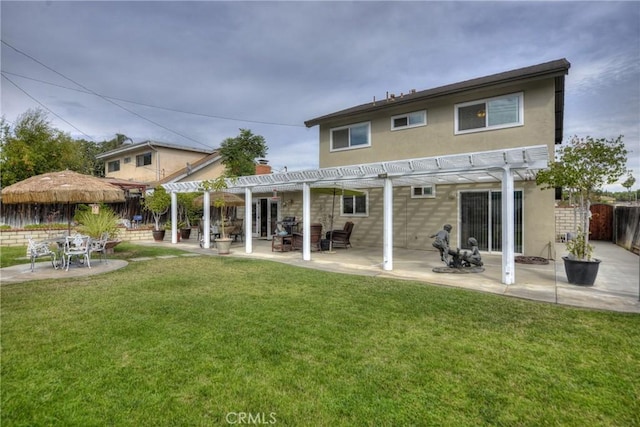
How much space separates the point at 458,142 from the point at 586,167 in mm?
5789

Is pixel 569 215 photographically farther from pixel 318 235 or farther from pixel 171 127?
pixel 171 127

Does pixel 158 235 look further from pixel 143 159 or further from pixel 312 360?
pixel 312 360

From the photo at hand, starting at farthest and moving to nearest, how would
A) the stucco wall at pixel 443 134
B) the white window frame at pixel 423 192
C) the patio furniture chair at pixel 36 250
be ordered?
the white window frame at pixel 423 192 → the stucco wall at pixel 443 134 → the patio furniture chair at pixel 36 250

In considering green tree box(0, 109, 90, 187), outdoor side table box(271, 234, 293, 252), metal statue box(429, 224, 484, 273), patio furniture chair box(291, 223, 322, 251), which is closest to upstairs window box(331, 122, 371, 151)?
patio furniture chair box(291, 223, 322, 251)

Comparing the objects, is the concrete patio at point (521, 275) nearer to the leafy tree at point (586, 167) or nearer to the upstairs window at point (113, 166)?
the leafy tree at point (586, 167)

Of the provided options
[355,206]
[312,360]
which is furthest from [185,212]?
[312,360]

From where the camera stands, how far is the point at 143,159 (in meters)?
28.3

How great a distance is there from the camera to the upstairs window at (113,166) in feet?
101

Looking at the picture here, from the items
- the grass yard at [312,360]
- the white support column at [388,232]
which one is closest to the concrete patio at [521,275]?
the white support column at [388,232]

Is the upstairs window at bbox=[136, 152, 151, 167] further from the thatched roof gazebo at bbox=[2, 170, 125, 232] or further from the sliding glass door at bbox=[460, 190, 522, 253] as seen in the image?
the sliding glass door at bbox=[460, 190, 522, 253]

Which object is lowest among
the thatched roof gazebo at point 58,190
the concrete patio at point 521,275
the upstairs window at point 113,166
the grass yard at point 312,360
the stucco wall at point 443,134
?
the grass yard at point 312,360

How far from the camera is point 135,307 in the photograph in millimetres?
5730

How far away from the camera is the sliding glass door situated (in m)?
11.9

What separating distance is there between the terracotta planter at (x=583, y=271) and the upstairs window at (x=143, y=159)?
95.7 ft
